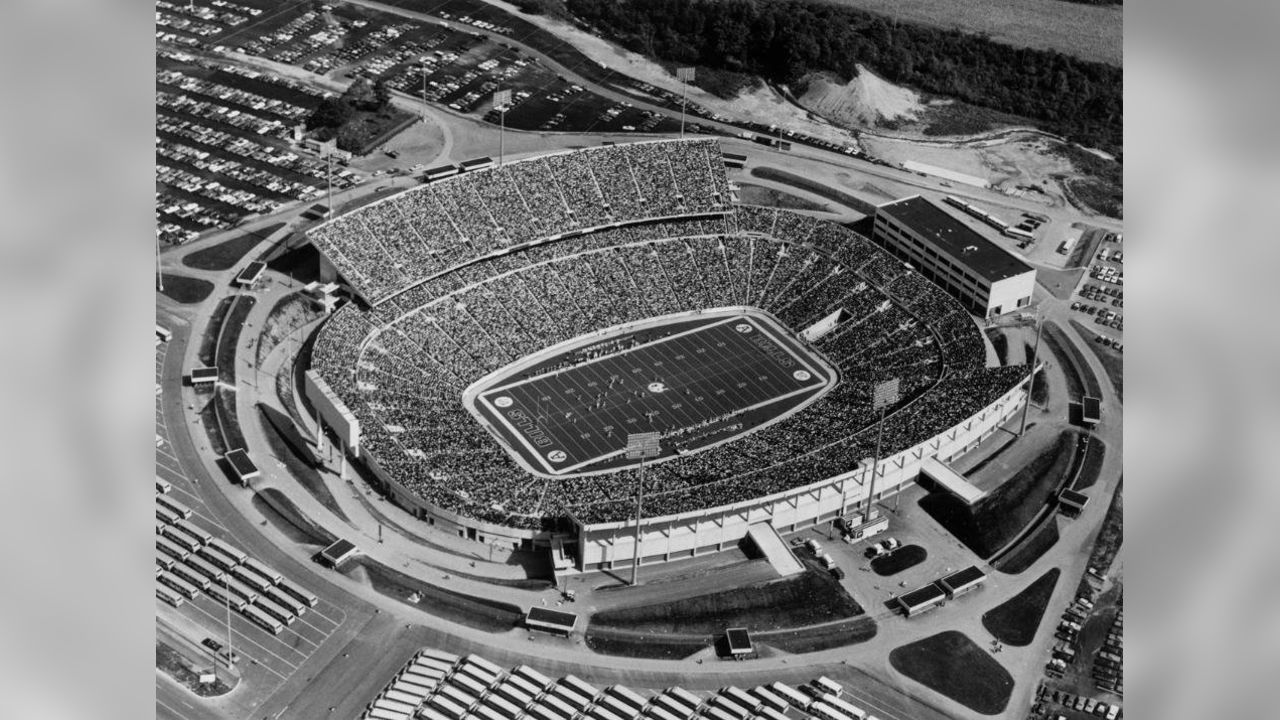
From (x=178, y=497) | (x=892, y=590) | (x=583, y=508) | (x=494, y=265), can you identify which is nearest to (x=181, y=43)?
(x=494, y=265)

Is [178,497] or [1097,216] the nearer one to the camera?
[178,497]

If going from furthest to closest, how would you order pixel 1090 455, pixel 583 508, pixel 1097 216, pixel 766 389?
pixel 1097 216
pixel 766 389
pixel 1090 455
pixel 583 508

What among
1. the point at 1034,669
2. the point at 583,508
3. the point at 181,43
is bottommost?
the point at 1034,669

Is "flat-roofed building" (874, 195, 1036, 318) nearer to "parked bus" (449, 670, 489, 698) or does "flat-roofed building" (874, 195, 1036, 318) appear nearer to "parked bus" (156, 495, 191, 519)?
"parked bus" (449, 670, 489, 698)

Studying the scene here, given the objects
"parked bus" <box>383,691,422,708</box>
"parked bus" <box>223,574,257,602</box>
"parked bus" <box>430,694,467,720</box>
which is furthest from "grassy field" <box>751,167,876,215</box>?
"parked bus" <box>383,691,422,708</box>

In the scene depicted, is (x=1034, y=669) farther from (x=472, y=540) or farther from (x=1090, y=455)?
(x=472, y=540)

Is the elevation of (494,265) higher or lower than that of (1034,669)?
higher

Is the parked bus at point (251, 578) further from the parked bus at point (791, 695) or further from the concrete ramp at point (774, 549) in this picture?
the parked bus at point (791, 695)
